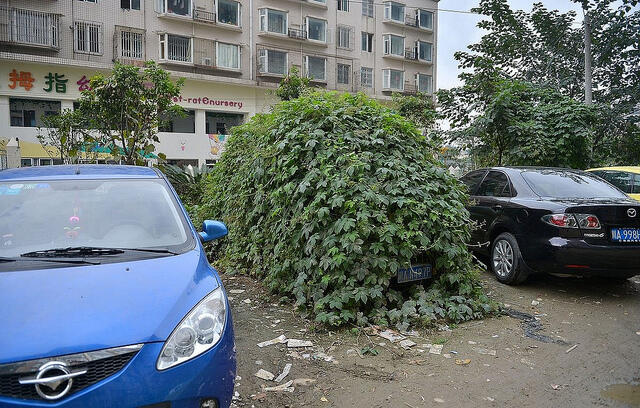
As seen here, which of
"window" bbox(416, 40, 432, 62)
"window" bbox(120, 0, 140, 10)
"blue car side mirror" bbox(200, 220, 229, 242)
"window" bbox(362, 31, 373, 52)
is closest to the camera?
"blue car side mirror" bbox(200, 220, 229, 242)

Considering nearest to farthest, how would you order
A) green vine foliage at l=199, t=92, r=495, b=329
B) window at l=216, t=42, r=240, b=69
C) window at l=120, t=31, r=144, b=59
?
green vine foliage at l=199, t=92, r=495, b=329 < window at l=120, t=31, r=144, b=59 < window at l=216, t=42, r=240, b=69

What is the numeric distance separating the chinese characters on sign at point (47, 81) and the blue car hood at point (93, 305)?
2565cm

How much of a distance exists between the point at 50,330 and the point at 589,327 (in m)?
4.68

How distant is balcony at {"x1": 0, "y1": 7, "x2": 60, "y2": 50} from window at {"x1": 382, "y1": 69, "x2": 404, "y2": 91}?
76.3 feet

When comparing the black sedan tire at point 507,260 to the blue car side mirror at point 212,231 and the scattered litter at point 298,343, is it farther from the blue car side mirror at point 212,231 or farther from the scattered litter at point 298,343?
the blue car side mirror at point 212,231

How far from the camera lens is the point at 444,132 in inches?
451

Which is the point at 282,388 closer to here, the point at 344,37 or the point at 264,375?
the point at 264,375

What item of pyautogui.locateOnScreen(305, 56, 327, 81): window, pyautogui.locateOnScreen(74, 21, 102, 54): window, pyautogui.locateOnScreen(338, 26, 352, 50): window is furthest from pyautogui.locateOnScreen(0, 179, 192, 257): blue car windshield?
pyautogui.locateOnScreen(338, 26, 352, 50): window

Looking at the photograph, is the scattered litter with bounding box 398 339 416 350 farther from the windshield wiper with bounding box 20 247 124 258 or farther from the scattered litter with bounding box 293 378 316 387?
the windshield wiper with bounding box 20 247 124 258

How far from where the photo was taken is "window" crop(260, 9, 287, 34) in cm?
3192

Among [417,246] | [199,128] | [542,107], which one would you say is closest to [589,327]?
[417,246]

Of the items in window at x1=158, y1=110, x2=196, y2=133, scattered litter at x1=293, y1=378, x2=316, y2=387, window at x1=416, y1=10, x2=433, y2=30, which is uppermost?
window at x1=416, y1=10, x2=433, y2=30

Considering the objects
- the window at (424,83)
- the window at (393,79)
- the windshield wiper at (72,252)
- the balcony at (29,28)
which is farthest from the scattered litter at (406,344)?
the window at (424,83)

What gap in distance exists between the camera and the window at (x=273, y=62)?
31844 mm
